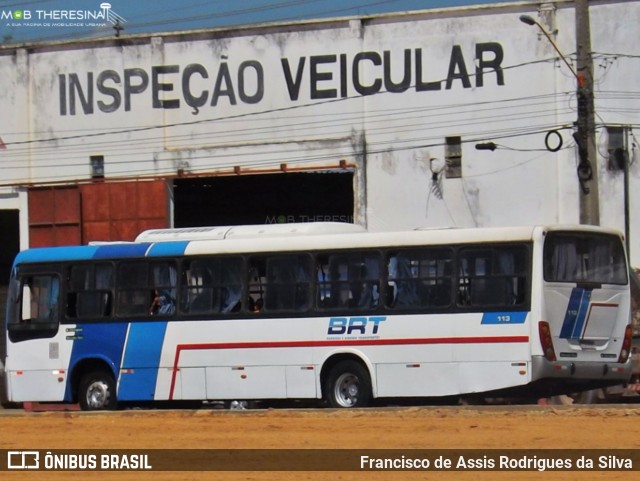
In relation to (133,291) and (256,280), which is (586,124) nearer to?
(256,280)

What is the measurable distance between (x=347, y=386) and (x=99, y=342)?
15.5 ft

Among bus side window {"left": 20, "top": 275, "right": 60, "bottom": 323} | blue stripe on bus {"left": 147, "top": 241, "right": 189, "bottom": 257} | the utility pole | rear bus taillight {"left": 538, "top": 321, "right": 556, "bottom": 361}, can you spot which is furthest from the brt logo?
the utility pole

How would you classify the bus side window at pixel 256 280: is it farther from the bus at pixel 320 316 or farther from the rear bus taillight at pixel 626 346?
the rear bus taillight at pixel 626 346

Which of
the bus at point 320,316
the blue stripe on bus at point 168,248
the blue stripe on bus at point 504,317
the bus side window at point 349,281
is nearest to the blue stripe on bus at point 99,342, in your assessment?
the bus at point 320,316

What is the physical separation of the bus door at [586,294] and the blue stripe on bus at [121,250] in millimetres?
7234

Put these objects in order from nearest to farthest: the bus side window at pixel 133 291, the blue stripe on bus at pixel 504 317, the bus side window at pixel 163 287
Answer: the blue stripe on bus at pixel 504 317, the bus side window at pixel 163 287, the bus side window at pixel 133 291

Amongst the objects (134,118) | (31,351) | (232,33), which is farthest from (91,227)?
(31,351)

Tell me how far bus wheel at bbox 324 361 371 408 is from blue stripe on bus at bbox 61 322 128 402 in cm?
394

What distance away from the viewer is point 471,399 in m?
20.8

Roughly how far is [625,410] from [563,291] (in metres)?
2.45

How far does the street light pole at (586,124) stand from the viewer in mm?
27250

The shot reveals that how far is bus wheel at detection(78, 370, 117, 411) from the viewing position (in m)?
21.9

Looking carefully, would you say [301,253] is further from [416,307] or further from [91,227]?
[91,227]

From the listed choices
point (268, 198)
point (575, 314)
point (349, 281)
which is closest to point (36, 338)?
point (349, 281)
